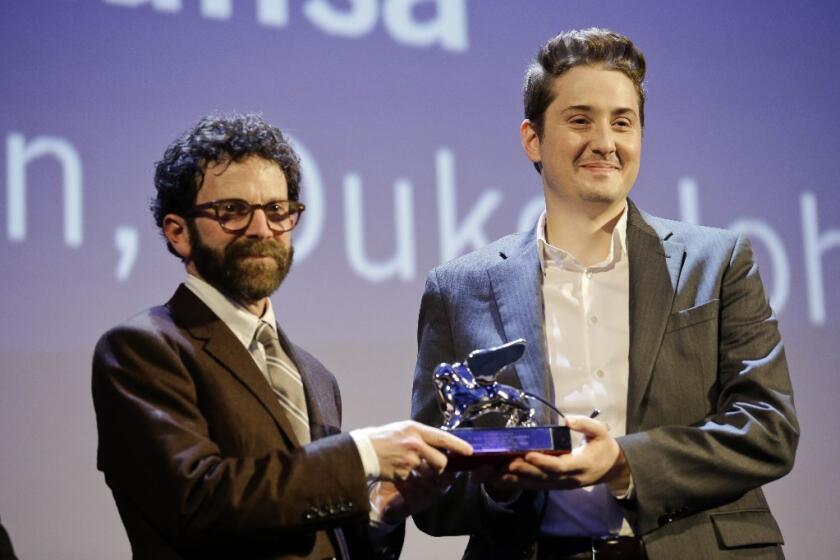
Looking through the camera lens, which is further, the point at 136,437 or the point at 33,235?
the point at 33,235

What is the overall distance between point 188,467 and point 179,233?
605 millimetres

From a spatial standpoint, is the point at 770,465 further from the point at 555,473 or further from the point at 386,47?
the point at 386,47

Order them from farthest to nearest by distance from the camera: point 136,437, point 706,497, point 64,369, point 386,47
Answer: point 386,47, point 64,369, point 706,497, point 136,437

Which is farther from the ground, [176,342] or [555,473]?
[176,342]

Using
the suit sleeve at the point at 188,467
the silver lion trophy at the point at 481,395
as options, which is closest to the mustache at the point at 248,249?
the suit sleeve at the point at 188,467

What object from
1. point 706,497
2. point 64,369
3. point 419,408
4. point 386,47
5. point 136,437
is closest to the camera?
point 136,437

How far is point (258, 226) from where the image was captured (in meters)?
2.37

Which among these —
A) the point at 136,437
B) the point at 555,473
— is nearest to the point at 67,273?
the point at 136,437

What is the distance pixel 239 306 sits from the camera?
241cm

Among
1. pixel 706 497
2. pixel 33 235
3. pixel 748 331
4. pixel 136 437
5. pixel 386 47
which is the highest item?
pixel 386 47

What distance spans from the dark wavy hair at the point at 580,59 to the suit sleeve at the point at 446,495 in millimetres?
512

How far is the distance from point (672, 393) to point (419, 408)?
1.99ft

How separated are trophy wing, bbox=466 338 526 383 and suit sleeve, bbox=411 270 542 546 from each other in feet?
1.05

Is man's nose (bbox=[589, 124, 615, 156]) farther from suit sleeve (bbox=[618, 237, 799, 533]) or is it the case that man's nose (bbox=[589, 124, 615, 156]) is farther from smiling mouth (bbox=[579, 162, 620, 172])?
suit sleeve (bbox=[618, 237, 799, 533])
